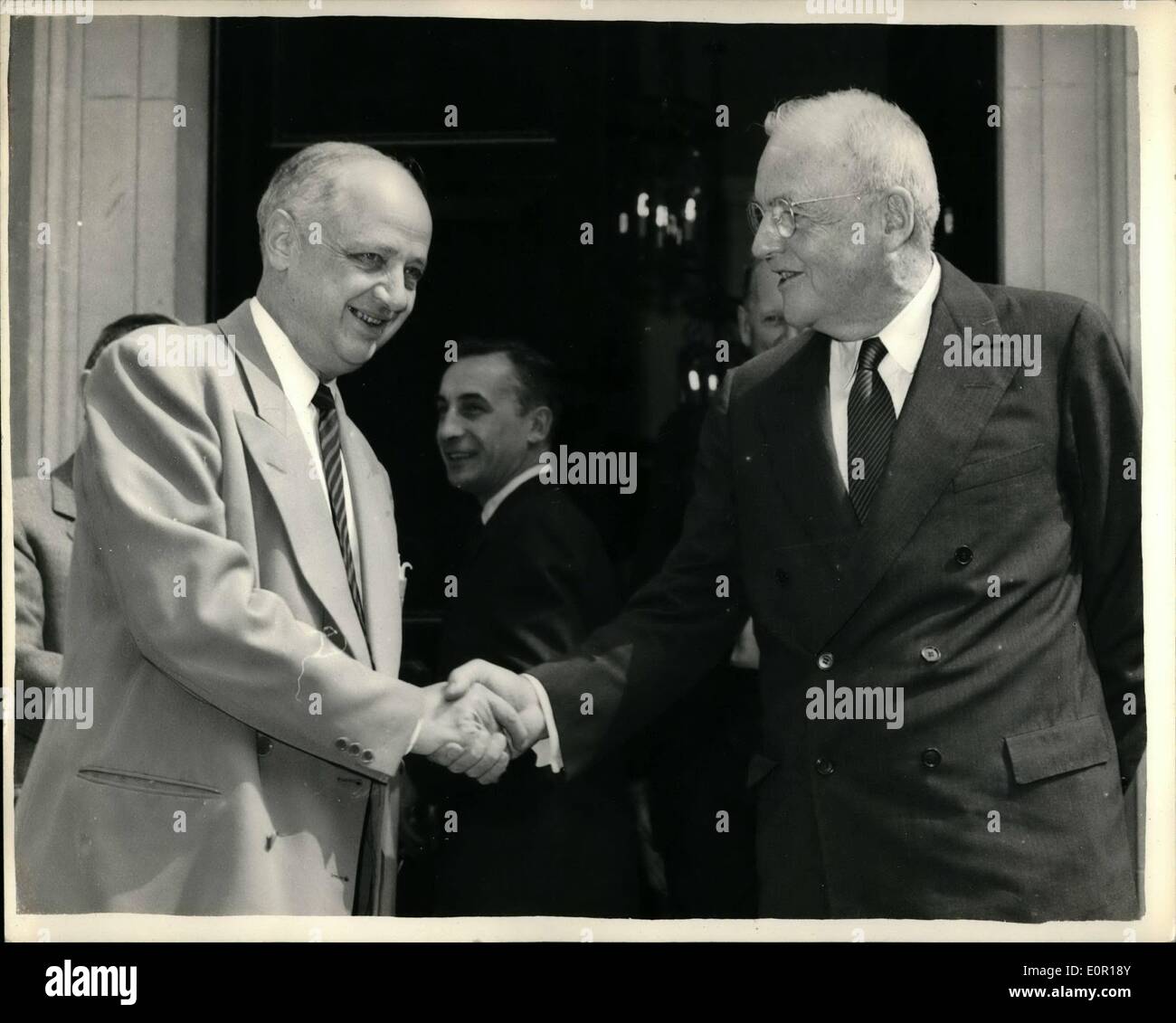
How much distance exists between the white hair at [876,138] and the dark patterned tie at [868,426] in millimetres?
305

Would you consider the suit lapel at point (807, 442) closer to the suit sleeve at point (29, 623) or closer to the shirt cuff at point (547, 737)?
the shirt cuff at point (547, 737)

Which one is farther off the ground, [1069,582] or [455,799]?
[1069,582]

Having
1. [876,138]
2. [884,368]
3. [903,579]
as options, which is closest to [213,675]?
[903,579]

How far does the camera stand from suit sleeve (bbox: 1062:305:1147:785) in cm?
379

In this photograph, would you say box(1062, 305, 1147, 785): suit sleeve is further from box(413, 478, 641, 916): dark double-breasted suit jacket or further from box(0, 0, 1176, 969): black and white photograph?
box(413, 478, 641, 916): dark double-breasted suit jacket

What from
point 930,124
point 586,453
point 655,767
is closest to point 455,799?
point 655,767

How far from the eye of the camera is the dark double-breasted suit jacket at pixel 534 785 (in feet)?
12.5

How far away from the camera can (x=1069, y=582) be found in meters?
3.76

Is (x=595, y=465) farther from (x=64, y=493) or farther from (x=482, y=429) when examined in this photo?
(x=64, y=493)

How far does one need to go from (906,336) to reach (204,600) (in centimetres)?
171

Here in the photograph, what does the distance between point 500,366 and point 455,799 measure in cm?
101

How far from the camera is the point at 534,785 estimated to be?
3801 millimetres

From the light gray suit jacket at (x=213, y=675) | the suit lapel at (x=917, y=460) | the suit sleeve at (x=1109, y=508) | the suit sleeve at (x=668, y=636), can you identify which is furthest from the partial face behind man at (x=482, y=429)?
the suit sleeve at (x=1109, y=508)

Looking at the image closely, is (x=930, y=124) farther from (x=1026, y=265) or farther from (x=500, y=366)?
Answer: (x=500, y=366)
